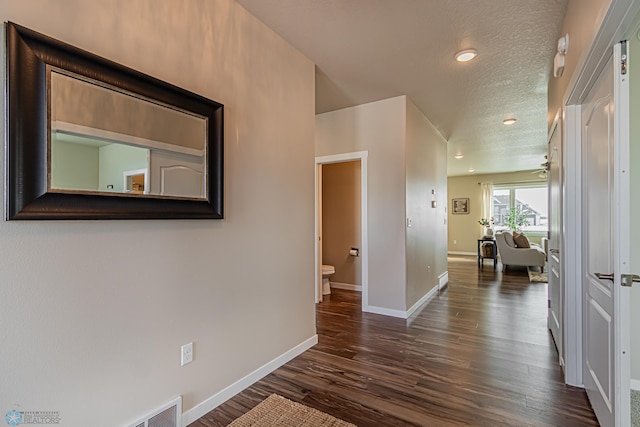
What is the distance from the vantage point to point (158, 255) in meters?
1.62

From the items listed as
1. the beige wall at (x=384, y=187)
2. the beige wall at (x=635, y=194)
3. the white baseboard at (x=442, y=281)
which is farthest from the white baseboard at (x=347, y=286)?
the beige wall at (x=635, y=194)

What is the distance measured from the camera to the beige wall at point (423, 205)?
387 centimetres

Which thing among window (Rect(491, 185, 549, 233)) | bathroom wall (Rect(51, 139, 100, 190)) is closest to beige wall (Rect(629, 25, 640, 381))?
bathroom wall (Rect(51, 139, 100, 190))

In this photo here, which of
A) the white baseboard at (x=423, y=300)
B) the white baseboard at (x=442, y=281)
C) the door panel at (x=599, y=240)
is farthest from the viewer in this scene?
the white baseboard at (x=442, y=281)

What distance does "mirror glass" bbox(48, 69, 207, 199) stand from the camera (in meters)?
1.27

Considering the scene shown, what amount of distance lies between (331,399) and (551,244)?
2614 mm

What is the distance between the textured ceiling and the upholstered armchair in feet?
10.6

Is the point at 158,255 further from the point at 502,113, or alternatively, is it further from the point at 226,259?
the point at 502,113

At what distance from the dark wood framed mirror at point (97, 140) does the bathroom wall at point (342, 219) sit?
3.47 metres

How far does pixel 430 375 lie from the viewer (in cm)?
234

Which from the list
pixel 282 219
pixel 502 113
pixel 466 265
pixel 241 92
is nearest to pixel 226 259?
pixel 282 219

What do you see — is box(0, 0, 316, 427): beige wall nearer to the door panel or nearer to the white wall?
the white wall

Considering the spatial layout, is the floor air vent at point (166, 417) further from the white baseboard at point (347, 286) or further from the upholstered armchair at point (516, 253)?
the upholstered armchair at point (516, 253)

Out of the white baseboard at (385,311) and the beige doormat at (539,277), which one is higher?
the white baseboard at (385,311)
